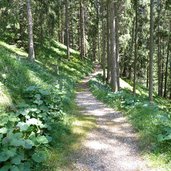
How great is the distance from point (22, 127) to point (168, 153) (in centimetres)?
377

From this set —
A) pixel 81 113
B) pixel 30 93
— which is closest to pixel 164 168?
pixel 30 93

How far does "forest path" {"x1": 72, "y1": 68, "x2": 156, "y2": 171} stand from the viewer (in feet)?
26.1

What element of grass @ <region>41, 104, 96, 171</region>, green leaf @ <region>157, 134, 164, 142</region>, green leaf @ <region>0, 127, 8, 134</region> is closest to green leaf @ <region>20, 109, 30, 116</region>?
grass @ <region>41, 104, 96, 171</region>

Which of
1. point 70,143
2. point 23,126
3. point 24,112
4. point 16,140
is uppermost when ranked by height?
point 24,112

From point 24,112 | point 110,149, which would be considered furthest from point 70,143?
point 24,112

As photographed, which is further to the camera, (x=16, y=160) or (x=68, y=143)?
(x=68, y=143)

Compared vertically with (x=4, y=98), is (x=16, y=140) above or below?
below

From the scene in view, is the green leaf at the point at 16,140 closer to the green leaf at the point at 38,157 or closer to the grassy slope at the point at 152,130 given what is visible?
the green leaf at the point at 38,157

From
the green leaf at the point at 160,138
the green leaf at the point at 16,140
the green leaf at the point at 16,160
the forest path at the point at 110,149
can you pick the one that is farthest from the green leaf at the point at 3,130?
the green leaf at the point at 160,138

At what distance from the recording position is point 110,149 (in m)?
9.12

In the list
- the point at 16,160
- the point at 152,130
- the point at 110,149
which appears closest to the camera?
the point at 16,160

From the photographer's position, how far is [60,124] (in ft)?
33.1

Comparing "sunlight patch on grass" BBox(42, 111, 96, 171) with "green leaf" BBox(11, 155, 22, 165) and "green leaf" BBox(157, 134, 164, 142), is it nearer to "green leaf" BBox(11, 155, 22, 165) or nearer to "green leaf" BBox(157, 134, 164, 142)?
"green leaf" BBox(11, 155, 22, 165)

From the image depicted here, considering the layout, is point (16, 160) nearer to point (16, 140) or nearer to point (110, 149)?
point (16, 140)
